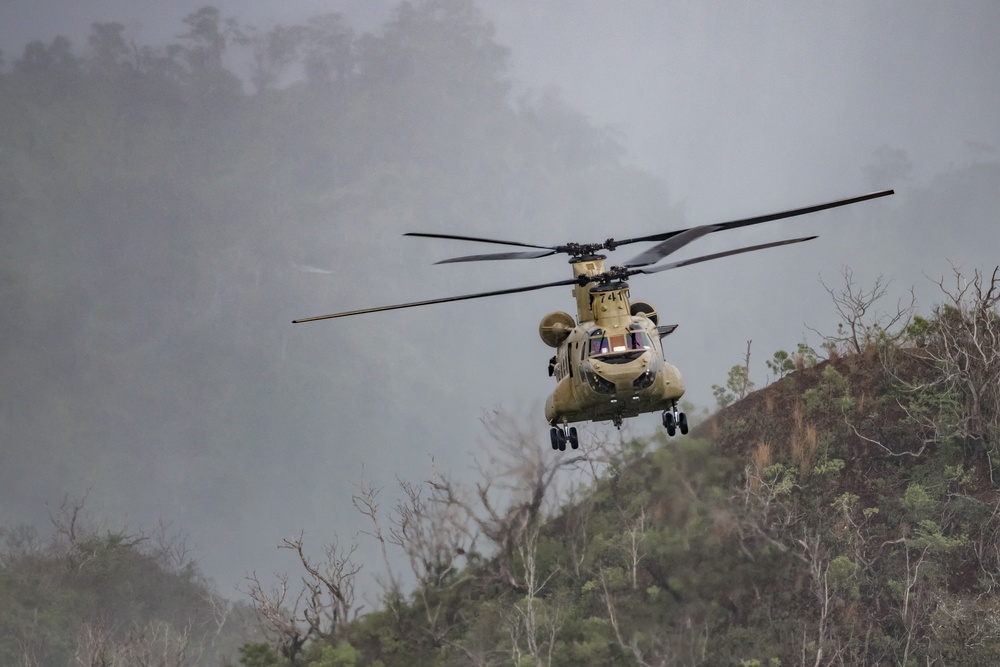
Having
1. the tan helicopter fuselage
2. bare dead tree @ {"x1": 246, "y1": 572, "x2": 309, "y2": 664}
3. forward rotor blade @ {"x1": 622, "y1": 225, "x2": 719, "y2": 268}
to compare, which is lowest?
bare dead tree @ {"x1": 246, "y1": 572, "x2": 309, "y2": 664}

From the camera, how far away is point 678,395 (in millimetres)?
19797

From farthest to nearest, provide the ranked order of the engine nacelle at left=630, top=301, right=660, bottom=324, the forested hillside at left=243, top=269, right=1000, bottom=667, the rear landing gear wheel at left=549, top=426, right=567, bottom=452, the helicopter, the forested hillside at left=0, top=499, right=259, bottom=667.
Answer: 1. the forested hillside at left=0, top=499, right=259, bottom=667
2. the forested hillside at left=243, top=269, right=1000, bottom=667
3. the rear landing gear wheel at left=549, top=426, right=567, bottom=452
4. the engine nacelle at left=630, top=301, right=660, bottom=324
5. the helicopter

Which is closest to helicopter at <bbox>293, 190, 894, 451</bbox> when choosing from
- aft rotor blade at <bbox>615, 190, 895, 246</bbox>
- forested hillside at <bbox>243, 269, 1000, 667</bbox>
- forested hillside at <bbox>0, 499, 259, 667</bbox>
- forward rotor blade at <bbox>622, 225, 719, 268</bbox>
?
forward rotor blade at <bbox>622, 225, 719, 268</bbox>

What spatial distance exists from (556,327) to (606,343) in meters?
2.27

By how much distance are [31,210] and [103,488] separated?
2031 inches

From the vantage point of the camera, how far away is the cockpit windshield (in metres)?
19.0

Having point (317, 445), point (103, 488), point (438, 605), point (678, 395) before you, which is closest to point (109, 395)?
point (103, 488)

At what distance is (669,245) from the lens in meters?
17.8

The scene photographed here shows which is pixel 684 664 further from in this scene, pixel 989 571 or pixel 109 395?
pixel 109 395

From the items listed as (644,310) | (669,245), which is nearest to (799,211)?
(669,245)

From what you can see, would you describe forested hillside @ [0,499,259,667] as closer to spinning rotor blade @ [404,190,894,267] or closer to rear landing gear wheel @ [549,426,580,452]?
rear landing gear wheel @ [549,426,580,452]

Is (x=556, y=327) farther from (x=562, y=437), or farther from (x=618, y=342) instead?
(x=618, y=342)

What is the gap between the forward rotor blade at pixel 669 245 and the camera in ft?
55.1

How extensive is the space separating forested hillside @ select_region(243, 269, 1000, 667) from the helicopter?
60.3 ft
